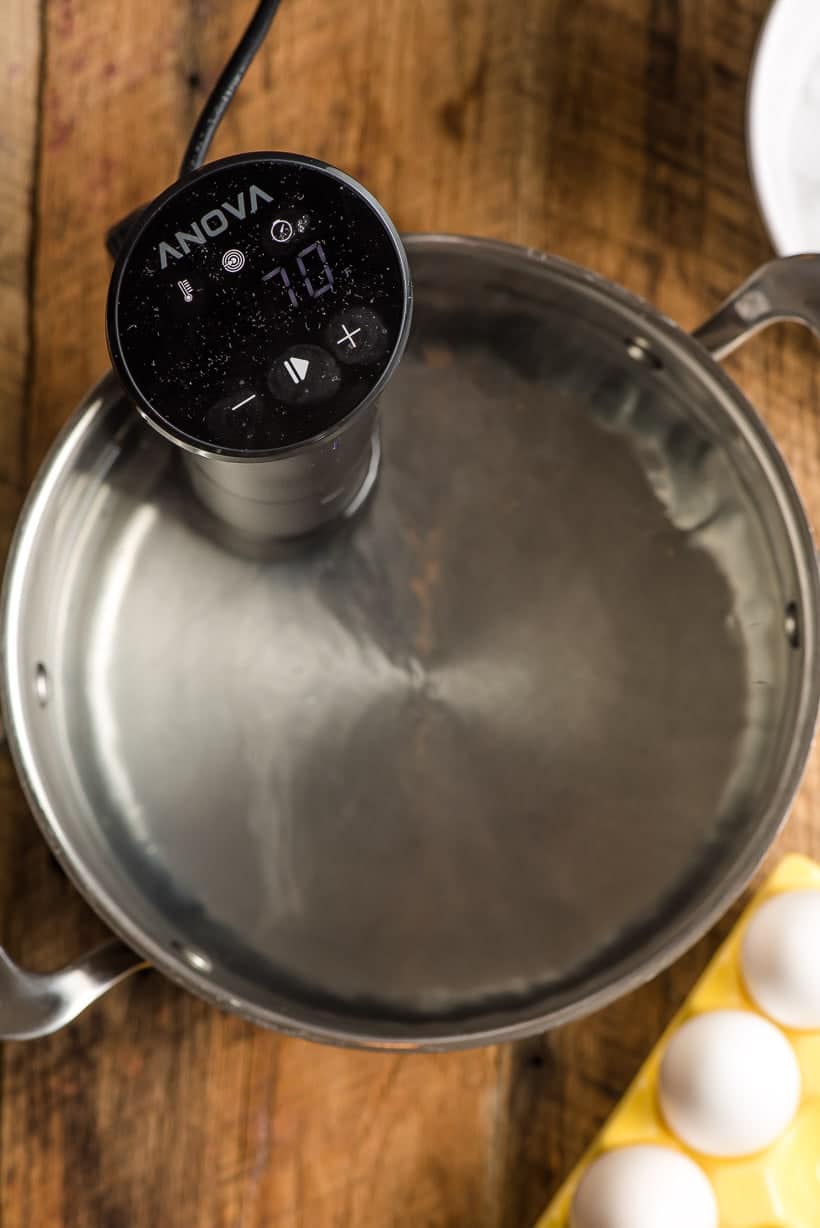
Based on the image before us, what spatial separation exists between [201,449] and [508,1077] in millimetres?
299

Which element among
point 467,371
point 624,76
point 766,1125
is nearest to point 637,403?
point 467,371

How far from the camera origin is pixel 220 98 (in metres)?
0.46

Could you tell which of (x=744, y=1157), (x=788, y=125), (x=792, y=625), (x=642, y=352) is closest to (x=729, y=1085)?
(x=744, y=1157)

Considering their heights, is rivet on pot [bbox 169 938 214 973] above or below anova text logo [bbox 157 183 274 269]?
below

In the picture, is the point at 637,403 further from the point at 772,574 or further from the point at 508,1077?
the point at 508,1077

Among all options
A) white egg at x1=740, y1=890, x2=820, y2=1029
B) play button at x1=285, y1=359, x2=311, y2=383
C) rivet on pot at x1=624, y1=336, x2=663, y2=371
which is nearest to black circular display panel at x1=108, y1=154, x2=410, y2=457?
play button at x1=285, y1=359, x2=311, y2=383

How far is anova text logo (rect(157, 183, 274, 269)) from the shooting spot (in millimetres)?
372

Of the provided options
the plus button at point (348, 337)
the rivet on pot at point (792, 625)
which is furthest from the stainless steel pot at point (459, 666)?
the plus button at point (348, 337)

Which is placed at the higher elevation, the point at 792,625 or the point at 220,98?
the point at 220,98

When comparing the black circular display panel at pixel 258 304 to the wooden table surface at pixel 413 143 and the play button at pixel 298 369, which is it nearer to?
the play button at pixel 298 369

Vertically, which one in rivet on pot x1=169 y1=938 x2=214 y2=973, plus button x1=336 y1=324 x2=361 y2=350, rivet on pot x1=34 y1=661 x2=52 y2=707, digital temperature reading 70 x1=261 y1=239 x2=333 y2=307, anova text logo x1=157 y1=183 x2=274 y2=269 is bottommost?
rivet on pot x1=169 y1=938 x2=214 y2=973

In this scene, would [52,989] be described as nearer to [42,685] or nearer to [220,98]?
[42,685]

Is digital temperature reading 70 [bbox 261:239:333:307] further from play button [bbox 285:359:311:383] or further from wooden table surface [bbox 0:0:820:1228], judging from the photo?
wooden table surface [bbox 0:0:820:1228]

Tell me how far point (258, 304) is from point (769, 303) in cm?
20
